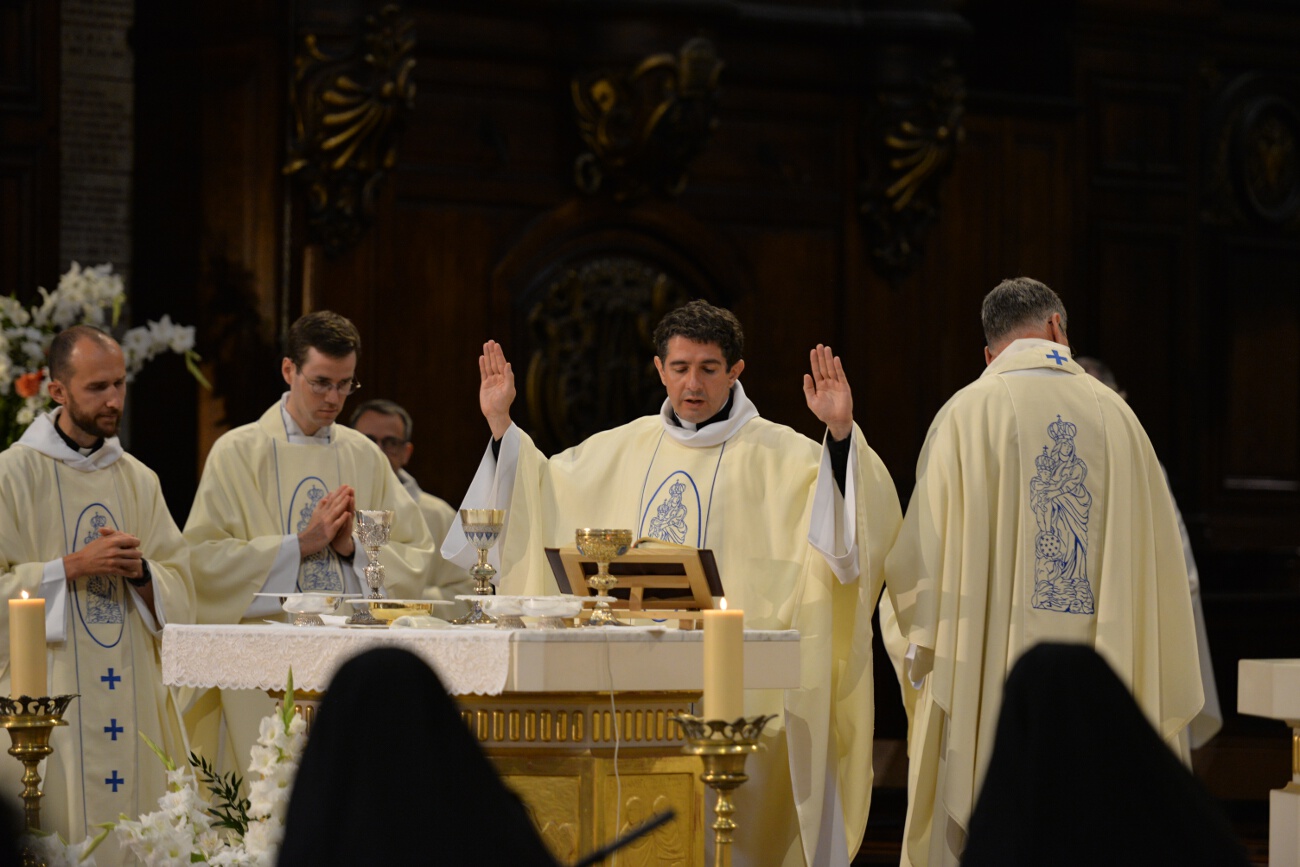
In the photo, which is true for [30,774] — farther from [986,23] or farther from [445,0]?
[986,23]

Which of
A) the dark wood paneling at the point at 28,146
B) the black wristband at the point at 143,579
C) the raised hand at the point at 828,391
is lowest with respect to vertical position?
the black wristband at the point at 143,579

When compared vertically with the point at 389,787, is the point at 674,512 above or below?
above

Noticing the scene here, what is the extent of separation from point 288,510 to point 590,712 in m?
→ 2.19

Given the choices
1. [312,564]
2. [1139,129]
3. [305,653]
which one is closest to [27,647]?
[305,653]

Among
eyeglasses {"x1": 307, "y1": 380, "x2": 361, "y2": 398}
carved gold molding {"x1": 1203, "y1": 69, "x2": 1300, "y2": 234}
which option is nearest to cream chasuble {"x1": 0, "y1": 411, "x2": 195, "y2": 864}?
eyeglasses {"x1": 307, "y1": 380, "x2": 361, "y2": 398}

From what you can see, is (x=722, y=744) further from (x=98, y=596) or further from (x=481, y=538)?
(x=98, y=596)

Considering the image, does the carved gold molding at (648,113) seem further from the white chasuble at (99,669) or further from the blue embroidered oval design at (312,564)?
the white chasuble at (99,669)

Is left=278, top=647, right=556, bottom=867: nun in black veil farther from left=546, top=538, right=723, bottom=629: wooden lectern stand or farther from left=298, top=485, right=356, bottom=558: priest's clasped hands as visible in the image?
left=298, top=485, right=356, bottom=558: priest's clasped hands

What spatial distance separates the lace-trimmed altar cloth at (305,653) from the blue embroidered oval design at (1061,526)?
185 centimetres

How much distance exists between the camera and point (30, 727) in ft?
12.2

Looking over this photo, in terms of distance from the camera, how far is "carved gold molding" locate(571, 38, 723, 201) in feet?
27.7

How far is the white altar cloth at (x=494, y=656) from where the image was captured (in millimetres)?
4109

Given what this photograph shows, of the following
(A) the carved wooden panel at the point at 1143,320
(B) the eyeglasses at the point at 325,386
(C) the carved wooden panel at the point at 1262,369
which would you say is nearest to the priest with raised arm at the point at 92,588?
(B) the eyeglasses at the point at 325,386

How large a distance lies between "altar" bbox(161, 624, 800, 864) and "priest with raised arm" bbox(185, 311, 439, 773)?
145 centimetres
